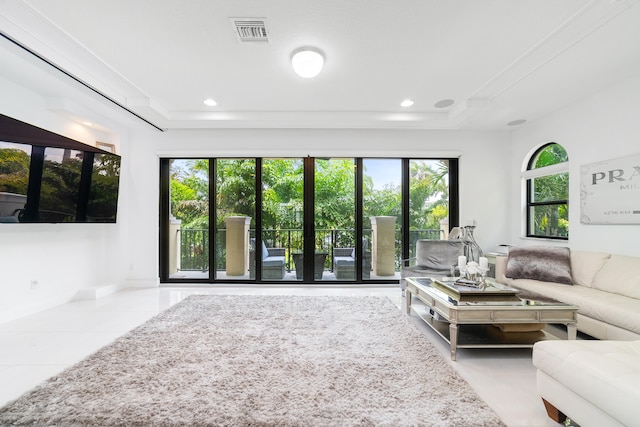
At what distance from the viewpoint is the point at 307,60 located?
8.93 feet

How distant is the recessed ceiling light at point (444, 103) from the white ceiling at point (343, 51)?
0.10 m

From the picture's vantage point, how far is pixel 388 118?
4434 mm

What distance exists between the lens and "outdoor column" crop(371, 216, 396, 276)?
16.5 feet

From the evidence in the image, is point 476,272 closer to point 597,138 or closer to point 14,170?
point 597,138

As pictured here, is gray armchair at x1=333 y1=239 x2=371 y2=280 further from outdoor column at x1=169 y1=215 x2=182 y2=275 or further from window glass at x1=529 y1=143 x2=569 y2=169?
window glass at x1=529 y1=143 x2=569 y2=169

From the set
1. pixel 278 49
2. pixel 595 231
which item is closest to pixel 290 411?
pixel 278 49

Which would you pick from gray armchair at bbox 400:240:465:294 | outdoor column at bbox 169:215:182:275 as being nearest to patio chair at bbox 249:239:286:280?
outdoor column at bbox 169:215:182:275

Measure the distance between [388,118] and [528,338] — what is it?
10.8ft

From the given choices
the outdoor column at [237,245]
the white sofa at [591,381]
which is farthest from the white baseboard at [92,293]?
the white sofa at [591,381]

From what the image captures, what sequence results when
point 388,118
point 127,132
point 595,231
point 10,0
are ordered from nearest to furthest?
point 10,0
point 595,231
point 388,118
point 127,132

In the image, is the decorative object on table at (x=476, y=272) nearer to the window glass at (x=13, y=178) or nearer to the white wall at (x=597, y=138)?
the white wall at (x=597, y=138)

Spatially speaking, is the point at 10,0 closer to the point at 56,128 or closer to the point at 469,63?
the point at 56,128

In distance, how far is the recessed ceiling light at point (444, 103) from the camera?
3.98 m

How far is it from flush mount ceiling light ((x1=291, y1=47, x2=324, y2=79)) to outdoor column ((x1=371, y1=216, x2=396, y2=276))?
284 centimetres
